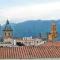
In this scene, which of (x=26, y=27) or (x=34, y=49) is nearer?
(x=34, y=49)

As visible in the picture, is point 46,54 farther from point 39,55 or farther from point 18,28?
point 18,28

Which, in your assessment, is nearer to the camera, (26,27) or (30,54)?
(30,54)

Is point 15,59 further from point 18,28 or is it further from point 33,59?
point 18,28

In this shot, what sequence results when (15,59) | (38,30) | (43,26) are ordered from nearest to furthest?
(15,59) < (43,26) < (38,30)

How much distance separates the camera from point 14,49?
24234 mm

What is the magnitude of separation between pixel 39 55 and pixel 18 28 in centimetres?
6022

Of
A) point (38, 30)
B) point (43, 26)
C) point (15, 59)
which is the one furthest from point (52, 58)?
point (38, 30)

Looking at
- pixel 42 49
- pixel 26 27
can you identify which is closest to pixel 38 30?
pixel 26 27

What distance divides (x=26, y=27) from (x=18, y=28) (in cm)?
348

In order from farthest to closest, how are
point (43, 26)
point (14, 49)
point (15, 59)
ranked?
1. point (43, 26)
2. point (14, 49)
3. point (15, 59)

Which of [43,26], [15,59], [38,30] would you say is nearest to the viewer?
[15,59]

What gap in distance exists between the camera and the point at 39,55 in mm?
23234

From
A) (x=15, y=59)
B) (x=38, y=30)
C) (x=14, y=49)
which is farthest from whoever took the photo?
(x=38, y=30)

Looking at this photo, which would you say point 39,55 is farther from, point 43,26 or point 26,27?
point 26,27
